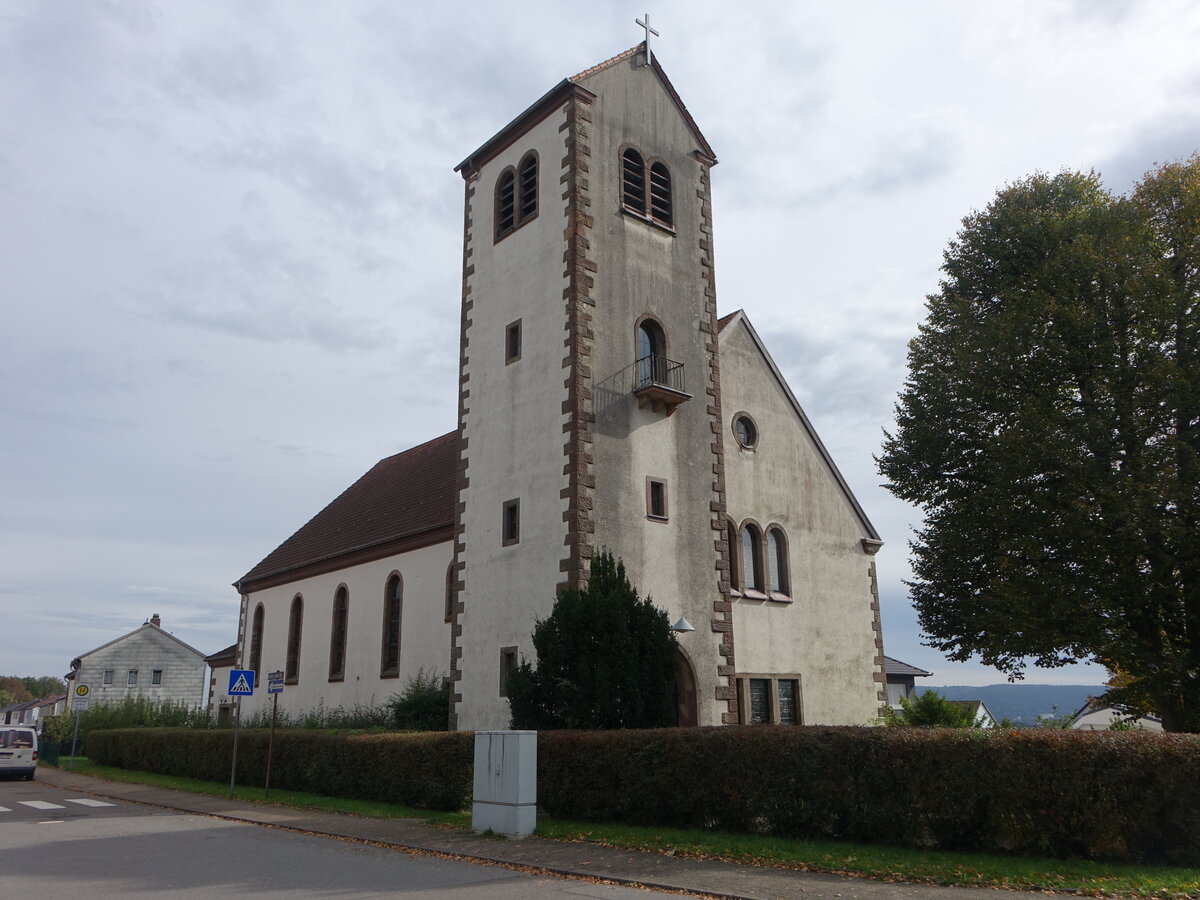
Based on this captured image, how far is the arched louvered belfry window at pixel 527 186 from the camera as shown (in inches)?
981

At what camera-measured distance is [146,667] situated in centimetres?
7375

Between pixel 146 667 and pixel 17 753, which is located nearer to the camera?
pixel 17 753

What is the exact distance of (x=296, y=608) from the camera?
118ft

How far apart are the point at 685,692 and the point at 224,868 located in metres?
11.6

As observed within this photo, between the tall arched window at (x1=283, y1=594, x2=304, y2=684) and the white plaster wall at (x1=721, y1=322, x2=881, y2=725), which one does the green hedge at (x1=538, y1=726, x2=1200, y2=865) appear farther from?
the tall arched window at (x1=283, y1=594, x2=304, y2=684)

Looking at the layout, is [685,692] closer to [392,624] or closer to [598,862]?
[598,862]

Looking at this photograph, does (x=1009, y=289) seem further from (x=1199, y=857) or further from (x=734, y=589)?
(x=1199, y=857)

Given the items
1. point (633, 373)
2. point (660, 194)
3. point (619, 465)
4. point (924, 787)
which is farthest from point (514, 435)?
point (924, 787)

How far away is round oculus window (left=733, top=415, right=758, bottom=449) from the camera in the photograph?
2727 cm

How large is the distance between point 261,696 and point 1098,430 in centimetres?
3004

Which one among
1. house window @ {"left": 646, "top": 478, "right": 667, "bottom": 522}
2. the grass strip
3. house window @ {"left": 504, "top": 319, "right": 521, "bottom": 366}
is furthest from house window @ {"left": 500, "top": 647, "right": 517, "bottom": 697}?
house window @ {"left": 504, "top": 319, "right": 521, "bottom": 366}

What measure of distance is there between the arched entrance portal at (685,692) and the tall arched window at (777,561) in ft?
19.2

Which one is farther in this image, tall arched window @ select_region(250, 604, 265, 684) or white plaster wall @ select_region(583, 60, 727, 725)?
tall arched window @ select_region(250, 604, 265, 684)

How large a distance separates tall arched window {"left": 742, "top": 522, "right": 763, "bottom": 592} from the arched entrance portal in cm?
493
